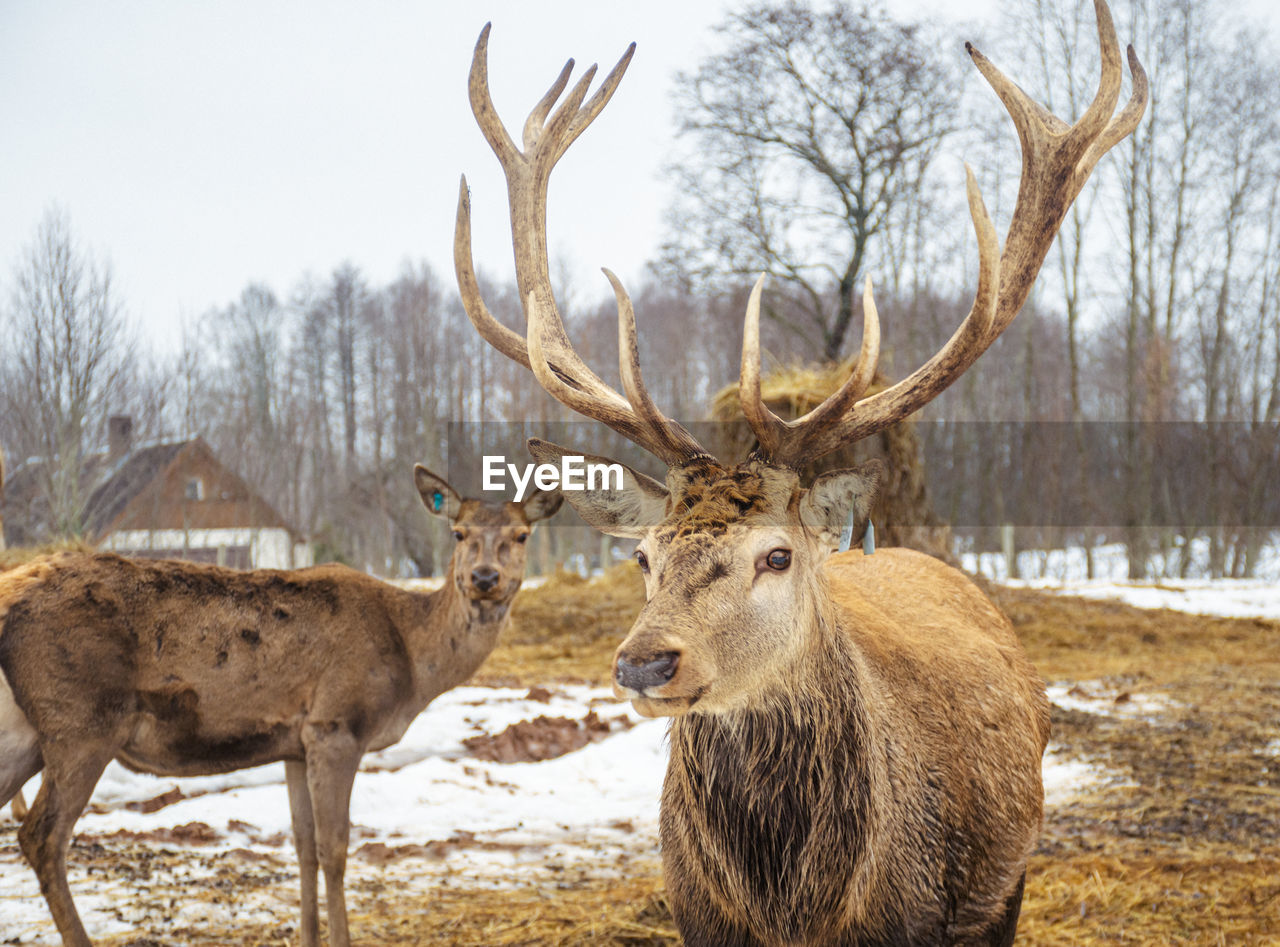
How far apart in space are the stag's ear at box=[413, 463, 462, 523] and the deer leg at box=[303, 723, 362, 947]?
1513 millimetres

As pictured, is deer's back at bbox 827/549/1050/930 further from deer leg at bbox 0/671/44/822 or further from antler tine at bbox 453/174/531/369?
deer leg at bbox 0/671/44/822

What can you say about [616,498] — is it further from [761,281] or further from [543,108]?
[543,108]

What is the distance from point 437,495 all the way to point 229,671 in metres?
1.66

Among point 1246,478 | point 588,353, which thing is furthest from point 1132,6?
point 588,353

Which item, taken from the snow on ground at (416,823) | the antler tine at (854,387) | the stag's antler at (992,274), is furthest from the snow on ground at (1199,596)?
the antler tine at (854,387)

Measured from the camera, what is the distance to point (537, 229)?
171 inches

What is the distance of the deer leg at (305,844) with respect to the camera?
14.5 ft

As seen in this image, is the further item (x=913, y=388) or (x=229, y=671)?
(x=229, y=671)

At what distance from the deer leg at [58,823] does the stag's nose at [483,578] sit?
1.95 m

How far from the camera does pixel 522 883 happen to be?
17.3 ft

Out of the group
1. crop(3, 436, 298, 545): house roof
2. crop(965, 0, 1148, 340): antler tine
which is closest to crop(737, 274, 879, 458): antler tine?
crop(965, 0, 1148, 340): antler tine

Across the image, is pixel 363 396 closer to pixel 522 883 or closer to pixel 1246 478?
pixel 1246 478

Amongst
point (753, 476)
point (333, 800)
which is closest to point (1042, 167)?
point (753, 476)

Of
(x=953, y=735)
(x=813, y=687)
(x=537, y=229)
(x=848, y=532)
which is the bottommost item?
(x=953, y=735)
